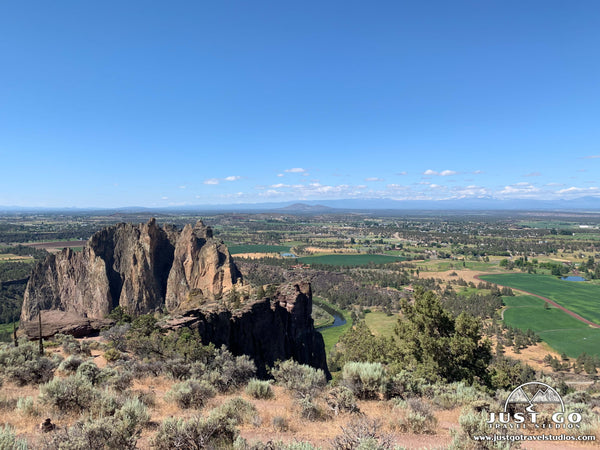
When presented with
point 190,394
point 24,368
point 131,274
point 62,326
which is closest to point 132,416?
point 190,394

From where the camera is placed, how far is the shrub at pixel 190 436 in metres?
8.16

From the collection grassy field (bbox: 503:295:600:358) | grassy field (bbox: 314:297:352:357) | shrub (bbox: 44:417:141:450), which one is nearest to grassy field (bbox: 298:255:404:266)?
grassy field (bbox: 314:297:352:357)

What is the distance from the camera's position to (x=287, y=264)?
153250 mm

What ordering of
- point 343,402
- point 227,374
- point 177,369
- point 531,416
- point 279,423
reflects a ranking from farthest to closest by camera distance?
1. point 177,369
2. point 227,374
3. point 343,402
4. point 531,416
5. point 279,423

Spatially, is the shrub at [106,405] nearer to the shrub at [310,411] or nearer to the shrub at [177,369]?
the shrub at [310,411]

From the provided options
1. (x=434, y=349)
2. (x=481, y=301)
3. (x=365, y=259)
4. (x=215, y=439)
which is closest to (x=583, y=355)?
(x=481, y=301)

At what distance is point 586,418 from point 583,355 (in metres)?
63.8

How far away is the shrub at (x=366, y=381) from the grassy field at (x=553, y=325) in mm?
70713

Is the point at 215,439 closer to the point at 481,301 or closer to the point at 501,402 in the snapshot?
the point at 501,402

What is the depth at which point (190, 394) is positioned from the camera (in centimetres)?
1248

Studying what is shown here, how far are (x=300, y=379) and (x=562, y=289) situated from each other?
448 feet

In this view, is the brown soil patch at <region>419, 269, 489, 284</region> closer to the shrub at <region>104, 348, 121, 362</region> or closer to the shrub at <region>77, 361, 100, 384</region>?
the shrub at <region>104, 348, 121, 362</region>

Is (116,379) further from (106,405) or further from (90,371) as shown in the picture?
(106,405)

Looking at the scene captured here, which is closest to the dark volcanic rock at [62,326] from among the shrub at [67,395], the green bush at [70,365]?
the green bush at [70,365]
